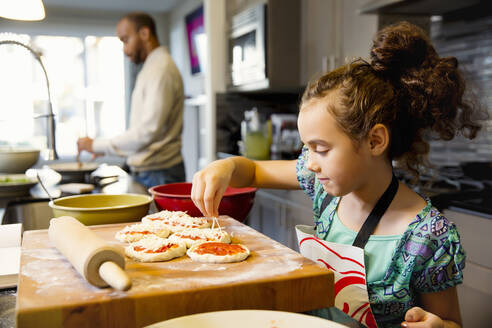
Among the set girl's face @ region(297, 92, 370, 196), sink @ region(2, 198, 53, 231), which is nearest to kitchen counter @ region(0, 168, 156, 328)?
sink @ region(2, 198, 53, 231)

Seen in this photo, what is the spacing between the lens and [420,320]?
704 mm

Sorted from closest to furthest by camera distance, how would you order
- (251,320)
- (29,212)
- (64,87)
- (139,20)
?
1. (251,320)
2. (29,212)
3. (139,20)
4. (64,87)

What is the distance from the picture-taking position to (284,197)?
2.72 m

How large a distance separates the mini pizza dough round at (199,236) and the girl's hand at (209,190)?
4 centimetres

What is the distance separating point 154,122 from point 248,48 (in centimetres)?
90

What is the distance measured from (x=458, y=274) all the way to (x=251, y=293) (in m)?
0.43

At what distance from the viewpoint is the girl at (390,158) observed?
0.87m

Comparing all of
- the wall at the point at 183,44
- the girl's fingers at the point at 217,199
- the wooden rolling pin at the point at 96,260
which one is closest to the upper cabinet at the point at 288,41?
the girl's fingers at the point at 217,199

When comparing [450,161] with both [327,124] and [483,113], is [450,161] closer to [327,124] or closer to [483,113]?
[483,113]

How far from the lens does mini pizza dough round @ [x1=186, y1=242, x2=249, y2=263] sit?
75 cm

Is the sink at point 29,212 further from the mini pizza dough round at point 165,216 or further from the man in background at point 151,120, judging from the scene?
the man in background at point 151,120

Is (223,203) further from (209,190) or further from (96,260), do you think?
(96,260)

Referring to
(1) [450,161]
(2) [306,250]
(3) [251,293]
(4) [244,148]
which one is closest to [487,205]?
(1) [450,161]

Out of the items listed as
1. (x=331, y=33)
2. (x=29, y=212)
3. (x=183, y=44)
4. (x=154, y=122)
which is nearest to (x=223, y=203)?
(x=29, y=212)
